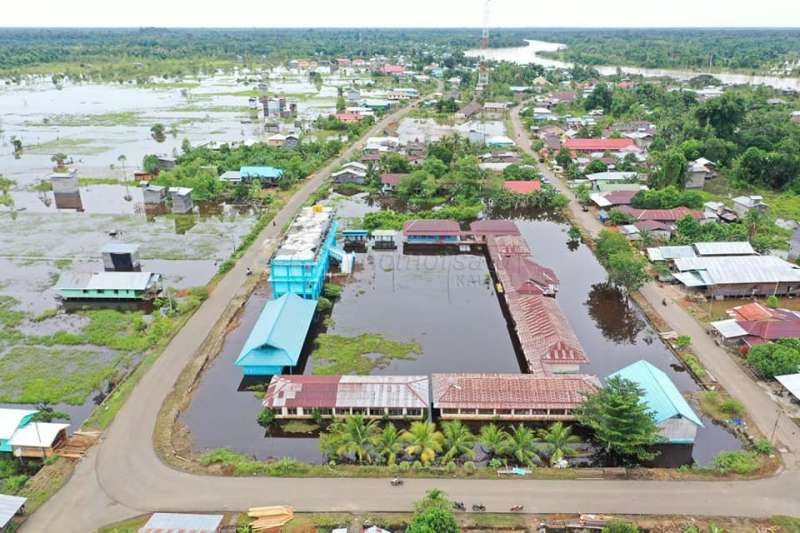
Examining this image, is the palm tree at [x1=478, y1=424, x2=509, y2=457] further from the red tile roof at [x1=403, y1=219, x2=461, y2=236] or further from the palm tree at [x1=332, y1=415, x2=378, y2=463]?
the red tile roof at [x1=403, y1=219, x2=461, y2=236]

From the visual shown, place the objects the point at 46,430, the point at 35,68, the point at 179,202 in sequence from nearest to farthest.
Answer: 1. the point at 46,430
2. the point at 179,202
3. the point at 35,68

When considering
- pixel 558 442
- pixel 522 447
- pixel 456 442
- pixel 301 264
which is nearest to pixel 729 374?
pixel 558 442

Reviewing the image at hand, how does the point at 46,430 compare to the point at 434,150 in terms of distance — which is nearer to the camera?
the point at 46,430

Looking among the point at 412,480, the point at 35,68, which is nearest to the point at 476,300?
the point at 412,480

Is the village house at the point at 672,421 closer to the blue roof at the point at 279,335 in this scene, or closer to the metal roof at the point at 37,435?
the blue roof at the point at 279,335

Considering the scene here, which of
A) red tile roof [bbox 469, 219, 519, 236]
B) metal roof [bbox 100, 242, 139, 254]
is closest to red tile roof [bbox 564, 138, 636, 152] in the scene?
red tile roof [bbox 469, 219, 519, 236]

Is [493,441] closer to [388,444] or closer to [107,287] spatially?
[388,444]

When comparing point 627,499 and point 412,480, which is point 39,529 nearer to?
point 412,480
